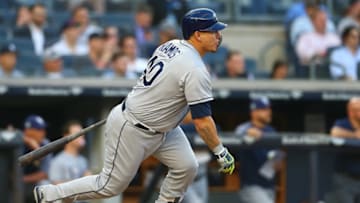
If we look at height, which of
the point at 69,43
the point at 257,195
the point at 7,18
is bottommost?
the point at 257,195

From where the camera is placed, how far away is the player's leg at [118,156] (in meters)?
7.64

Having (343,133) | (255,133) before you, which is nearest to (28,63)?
(255,133)

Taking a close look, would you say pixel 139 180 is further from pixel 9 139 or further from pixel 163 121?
pixel 163 121

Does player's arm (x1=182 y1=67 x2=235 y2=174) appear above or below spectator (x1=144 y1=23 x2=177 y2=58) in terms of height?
above

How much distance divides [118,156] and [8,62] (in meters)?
4.32

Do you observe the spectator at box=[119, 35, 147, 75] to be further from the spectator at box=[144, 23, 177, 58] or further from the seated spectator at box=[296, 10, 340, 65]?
the seated spectator at box=[296, 10, 340, 65]

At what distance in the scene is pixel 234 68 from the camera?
1249cm

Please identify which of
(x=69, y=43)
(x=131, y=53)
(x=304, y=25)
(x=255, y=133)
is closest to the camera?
(x=255, y=133)

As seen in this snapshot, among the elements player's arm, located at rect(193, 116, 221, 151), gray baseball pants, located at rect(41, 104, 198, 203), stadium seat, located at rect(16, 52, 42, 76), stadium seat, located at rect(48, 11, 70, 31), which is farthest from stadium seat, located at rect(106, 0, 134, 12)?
player's arm, located at rect(193, 116, 221, 151)

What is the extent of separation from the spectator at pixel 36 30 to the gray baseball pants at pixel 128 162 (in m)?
4.76

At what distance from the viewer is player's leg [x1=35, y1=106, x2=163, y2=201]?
25.1ft

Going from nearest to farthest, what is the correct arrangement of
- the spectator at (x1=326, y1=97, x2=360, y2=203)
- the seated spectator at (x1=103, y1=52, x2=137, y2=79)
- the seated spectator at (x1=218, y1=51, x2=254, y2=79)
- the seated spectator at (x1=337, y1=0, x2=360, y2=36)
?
the spectator at (x1=326, y1=97, x2=360, y2=203) → the seated spectator at (x1=103, y1=52, x2=137, y2=79) → the seated spectator at (x1=218, y1=51, x2=254, y2=79) → the seated spectator at (x1=337, y1=0, x2=360, y2=36)

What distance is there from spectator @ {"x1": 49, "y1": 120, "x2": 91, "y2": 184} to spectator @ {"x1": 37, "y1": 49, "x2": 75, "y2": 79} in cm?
112

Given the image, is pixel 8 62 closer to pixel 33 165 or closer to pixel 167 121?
pixel 33 165
